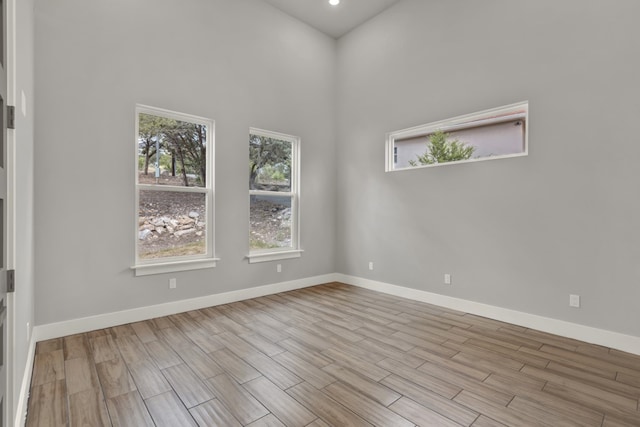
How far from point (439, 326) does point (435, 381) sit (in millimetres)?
1158

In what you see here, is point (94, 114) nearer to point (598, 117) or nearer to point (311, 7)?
point (311, 7)

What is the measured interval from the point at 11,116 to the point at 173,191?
219cm

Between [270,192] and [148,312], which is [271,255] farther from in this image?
[148,312]

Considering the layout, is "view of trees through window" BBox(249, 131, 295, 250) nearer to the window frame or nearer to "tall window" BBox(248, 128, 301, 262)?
"tall window" BBox(248, 128, 301, 262)

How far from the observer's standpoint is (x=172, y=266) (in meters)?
3.58

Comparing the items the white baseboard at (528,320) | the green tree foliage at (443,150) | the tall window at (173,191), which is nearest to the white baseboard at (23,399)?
the tall window at (173,191)

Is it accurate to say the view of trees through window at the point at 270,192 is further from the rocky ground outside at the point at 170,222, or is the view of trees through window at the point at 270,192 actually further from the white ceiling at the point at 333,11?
the white ceiling at the point at 333,11

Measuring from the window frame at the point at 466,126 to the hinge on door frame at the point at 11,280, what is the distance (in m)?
3.93

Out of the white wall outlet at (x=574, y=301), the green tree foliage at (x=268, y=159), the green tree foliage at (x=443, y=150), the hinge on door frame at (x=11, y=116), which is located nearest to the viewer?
the hinge on door frame at (x=11, y=116)

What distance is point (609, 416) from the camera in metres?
1.82

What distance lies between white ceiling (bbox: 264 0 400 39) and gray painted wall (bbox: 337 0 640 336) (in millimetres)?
162

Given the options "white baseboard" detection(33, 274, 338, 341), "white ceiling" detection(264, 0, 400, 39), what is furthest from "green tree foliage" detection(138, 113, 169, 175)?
"white ceiling" detection(264, 0, 400, 39)

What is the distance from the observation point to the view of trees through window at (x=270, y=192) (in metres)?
4.41

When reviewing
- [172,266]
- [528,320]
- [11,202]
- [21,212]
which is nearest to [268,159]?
[172,266]
